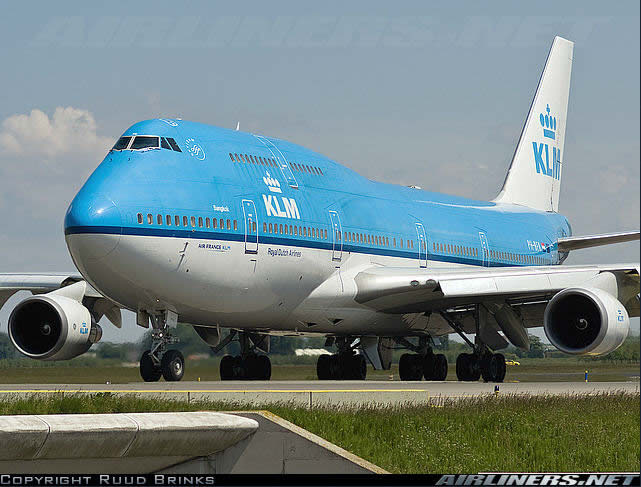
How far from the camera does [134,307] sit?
814 inches

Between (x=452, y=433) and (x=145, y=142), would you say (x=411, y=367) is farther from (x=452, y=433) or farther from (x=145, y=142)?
(x=452, y=433)

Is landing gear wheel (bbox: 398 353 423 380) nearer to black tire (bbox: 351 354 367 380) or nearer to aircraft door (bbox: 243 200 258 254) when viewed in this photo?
black tire (bbox: 351 354 367 380)

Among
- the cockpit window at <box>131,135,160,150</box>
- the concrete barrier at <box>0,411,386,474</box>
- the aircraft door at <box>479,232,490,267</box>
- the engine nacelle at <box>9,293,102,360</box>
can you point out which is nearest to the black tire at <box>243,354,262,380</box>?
the engine nacelle at <box>9,293,102,360</box>

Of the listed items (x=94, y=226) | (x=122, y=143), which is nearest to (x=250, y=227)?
(x=122, y=143)

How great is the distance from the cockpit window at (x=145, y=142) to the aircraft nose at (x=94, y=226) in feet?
5.30

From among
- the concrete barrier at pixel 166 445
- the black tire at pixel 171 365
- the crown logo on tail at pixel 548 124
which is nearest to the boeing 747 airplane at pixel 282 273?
the black tire at pixel 171 365

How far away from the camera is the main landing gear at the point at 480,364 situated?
26.3 meters

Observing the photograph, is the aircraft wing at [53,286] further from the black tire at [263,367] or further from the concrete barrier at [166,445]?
the concrete barrier at [166,445]

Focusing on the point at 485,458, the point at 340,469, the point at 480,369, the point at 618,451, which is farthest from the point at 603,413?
the point at 480,369

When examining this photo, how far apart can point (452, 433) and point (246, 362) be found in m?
11.2

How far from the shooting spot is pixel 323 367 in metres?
28.0

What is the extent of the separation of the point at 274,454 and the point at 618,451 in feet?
15.2

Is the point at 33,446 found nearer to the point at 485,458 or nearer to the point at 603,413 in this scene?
the point at 485,458

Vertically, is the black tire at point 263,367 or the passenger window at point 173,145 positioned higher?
the passenger window at point 173,145
